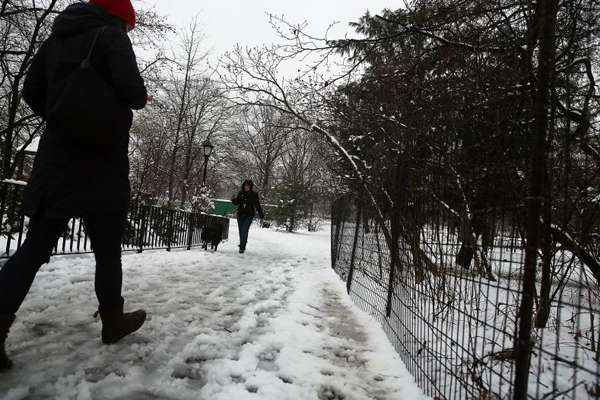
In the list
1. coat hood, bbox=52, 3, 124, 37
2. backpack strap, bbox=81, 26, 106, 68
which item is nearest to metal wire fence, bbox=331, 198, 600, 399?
backpack strap, bbox=81, 26, 106, 68

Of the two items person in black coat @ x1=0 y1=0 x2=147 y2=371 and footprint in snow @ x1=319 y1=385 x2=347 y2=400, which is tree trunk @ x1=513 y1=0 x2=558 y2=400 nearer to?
footprint in snow @ x1=319 y1=385 x2=347 y2=400

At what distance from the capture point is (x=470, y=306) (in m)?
1.84

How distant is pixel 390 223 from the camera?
3.25m

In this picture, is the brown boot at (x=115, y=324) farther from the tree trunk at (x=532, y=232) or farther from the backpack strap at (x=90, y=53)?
the tree trunk at (x=532, y=232)

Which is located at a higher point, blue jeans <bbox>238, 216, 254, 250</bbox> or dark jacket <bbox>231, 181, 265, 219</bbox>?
dark jacket <bbox>231, 181, 265, 219</bbox>

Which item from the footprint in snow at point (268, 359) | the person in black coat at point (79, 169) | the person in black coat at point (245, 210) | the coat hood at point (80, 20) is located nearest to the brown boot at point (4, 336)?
the person in black coat at point (79, 169)

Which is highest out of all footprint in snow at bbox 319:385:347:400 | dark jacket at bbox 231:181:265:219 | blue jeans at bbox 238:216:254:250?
dark jacket at bbox 231:181:265:219

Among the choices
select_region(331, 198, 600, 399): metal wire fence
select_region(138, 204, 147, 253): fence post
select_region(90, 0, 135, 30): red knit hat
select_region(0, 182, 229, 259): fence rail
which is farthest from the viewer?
select_region(138, 204, 147, 253): fence post

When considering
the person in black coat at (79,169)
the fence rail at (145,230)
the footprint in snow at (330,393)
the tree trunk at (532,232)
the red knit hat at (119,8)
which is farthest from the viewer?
the fence rail at (145,230)

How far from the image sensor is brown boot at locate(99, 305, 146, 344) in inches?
86.6

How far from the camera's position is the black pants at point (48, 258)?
71.4 inches

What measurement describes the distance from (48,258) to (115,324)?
56 centimetres

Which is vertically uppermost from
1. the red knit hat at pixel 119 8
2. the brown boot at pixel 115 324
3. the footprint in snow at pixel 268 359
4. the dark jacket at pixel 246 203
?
the red knit hat at pixel 119 8

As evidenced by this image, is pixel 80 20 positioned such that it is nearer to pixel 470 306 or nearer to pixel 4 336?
pixel 4 336
